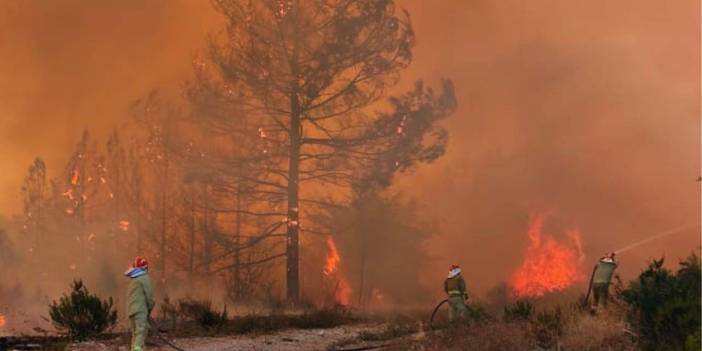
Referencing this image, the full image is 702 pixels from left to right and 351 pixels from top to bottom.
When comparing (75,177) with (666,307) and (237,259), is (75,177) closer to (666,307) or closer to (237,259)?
(237,259)

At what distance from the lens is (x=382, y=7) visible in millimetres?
25969

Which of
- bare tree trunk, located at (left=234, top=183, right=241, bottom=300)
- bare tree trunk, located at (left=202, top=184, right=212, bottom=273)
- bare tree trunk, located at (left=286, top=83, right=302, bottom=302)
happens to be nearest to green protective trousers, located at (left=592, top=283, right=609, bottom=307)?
bare tree trunk, located at (left=286, top=83, right=302, bottom=302)

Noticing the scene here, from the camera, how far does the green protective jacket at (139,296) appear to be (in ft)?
38.6

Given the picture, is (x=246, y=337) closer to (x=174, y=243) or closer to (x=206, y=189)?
(x=206, y=189)

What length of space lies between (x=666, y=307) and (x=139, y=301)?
300 inches

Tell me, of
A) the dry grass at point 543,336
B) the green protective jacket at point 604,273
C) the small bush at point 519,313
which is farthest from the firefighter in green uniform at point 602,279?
the dry grass at point 543,336

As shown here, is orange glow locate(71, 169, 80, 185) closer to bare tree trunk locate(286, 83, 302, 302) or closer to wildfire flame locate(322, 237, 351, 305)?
bare tree trunk locate(286, 83, 302, 302)

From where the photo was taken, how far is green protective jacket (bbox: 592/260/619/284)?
15.4 metres

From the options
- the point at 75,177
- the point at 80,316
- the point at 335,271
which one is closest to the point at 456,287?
the point at 80,316

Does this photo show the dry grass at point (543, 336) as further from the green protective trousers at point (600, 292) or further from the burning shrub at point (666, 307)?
the green protective trousers at point (600, 292)

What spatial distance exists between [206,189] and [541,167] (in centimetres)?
1330

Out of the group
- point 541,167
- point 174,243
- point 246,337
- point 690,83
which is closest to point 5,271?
point 174,243

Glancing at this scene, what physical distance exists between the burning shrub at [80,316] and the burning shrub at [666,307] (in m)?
10.5

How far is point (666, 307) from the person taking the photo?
10.7 meters
